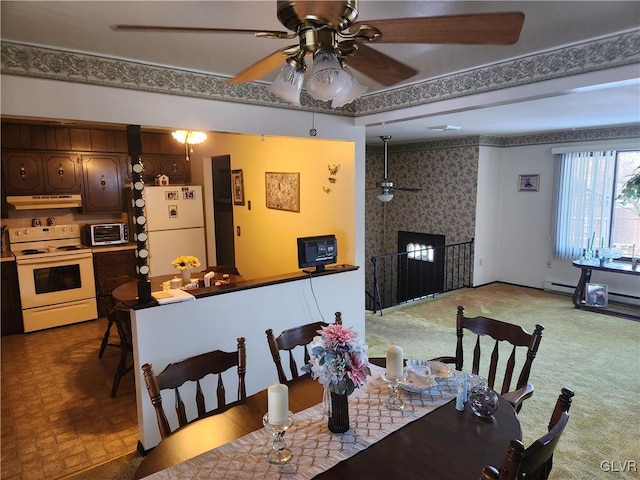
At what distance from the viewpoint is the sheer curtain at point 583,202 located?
18.4 ft

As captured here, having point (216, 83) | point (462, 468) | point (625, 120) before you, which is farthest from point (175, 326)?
point (625, 120)

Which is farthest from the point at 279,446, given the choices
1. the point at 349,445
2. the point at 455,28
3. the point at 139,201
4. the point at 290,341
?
the point at 139,201

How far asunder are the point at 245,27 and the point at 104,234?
14.1 ft

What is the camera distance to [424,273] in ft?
24.2

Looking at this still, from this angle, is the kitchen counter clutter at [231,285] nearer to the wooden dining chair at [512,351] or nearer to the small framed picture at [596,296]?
the wooden dining chair at [512,351]

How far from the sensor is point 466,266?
21.6 ft

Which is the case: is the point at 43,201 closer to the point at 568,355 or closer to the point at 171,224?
the point at 171,224

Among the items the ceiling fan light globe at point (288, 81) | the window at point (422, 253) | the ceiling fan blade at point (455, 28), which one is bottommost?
the window at point (422, 253)

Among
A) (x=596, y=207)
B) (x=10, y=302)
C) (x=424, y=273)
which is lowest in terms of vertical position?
(x=424, y=273)

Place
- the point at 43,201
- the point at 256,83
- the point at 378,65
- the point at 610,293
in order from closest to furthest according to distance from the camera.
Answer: the point at 378,65
the point at 256,83
the point at 43,201
the point at 610,293

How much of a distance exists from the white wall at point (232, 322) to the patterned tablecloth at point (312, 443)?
137cm

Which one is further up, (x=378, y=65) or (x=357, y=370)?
(x=378, y=65)

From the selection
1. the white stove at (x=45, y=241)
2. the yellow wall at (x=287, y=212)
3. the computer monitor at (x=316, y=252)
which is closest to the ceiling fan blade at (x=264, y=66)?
the computer monitor at (x=316, y=252)

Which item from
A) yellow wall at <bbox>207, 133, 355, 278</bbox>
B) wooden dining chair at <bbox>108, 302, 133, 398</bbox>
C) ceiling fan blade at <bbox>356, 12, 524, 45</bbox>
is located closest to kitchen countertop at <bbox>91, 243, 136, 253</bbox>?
yellow wall at <bbox>207, 133, 355, 278</bbox>
